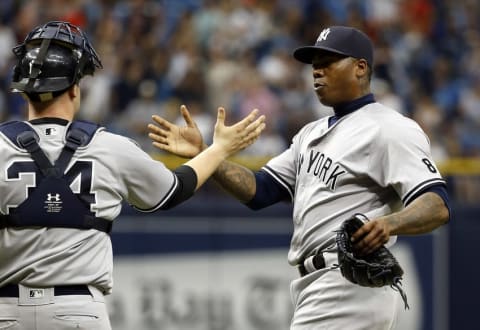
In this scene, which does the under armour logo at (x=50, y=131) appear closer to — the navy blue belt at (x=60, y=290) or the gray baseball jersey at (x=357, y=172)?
the navy blue belt at (x=60, y=290)

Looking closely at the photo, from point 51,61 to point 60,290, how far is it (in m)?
0.90

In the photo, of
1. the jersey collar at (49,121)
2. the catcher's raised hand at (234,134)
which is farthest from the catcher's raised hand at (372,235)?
the jersey collar at (49,121)

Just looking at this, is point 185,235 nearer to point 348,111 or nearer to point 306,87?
point 306,87

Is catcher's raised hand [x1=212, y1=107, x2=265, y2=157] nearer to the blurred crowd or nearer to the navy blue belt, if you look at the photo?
the navy blue belt

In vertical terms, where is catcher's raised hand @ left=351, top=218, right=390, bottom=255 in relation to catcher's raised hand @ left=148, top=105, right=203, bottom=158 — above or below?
below

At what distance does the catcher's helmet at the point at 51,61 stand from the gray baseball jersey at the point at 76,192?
15 centimetres

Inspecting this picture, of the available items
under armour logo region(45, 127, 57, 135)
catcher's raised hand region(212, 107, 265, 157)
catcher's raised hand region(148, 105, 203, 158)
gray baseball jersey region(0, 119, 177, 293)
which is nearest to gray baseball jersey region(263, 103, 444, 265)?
catcher's raised hand region(212, 107, 265, 157)

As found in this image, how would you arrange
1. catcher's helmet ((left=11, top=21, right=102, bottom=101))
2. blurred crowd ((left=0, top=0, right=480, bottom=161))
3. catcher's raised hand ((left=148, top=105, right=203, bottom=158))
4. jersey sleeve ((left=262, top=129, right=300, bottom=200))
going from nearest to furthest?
catcher's helmet ((left=11, top=21, right=102, bottom=101)) < catcher's raised hand ((left=148, top=105, right=203, bottom=158)) < jersey sleeve ((left=262, top=129, right=300, bottom=200)) < blurred crowd ((left=0, top=0, right=480, bottom=161))

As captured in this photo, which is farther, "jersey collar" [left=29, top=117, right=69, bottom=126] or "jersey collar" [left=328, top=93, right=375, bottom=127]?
"jersey collar" [left=328, top=93, right=375, bottom=127]

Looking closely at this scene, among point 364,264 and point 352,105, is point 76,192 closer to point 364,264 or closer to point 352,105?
point 364,264

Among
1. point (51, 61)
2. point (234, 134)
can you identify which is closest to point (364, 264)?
point (234, 134)

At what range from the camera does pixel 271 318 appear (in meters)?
9.13

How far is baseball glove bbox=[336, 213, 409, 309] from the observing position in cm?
470

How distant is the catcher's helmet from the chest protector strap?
0.66 ft
